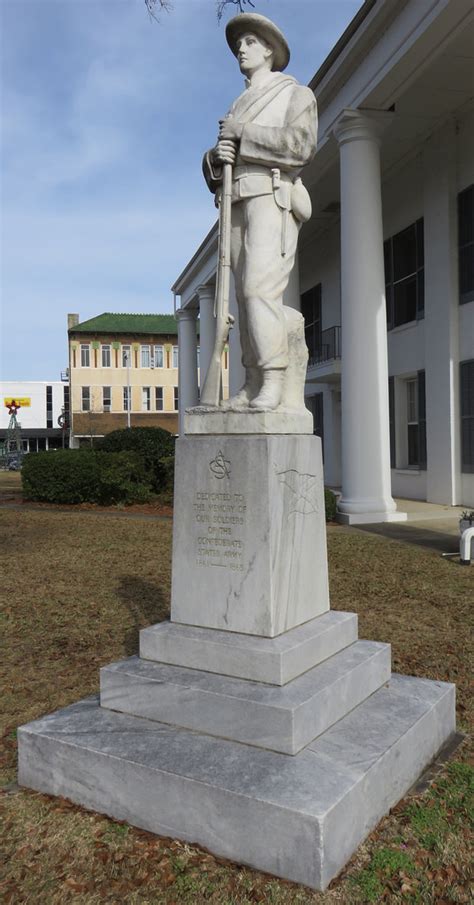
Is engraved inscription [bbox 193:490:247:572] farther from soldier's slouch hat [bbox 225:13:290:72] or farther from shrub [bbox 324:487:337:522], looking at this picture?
shrub [bbox 324:487:337:522]

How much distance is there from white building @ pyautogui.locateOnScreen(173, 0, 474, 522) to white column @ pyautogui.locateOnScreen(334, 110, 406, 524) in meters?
Answer: 0.02

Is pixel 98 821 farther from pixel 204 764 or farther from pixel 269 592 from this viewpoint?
pixel 269 592

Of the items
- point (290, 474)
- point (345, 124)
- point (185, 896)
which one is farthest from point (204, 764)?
point (345, 124)

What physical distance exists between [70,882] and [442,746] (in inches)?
82.3

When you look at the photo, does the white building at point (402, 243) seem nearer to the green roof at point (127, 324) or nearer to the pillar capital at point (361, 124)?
the pillar capital at point (361, 124)

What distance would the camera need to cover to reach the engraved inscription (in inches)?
142

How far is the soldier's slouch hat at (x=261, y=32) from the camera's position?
3.98 m

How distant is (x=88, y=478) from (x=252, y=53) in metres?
11.8

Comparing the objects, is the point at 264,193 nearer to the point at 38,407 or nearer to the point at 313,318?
the point at 313,318

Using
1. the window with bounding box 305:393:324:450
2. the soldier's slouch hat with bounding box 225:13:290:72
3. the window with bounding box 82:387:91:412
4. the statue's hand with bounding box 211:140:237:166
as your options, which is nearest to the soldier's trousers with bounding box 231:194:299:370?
the statue's hand with bounding box 211:140:237:166

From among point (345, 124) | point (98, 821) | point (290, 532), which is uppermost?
point (345, 124)

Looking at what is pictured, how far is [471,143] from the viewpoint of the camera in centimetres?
1322

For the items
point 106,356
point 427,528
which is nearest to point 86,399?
point 106,356

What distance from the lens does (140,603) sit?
670cm
